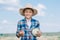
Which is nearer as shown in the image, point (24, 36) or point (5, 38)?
point (24, 36)

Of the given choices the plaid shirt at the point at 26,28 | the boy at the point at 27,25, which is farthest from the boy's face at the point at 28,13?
the plaid shirt at the point at 26,28

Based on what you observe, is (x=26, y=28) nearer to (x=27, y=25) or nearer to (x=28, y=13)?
(x=27, y=25)

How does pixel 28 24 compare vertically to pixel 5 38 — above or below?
above

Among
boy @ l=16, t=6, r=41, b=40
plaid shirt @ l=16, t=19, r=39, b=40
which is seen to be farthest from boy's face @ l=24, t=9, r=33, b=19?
plaid shirt @ l=16, t=19, r=39, b=40

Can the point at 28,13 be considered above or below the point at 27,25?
above

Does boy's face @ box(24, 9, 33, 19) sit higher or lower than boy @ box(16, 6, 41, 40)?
higher

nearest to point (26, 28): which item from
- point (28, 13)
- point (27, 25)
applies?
point (27, 25)

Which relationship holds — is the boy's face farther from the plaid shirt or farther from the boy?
the plaid shirt

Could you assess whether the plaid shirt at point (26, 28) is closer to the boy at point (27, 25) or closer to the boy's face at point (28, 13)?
the boy at point (27, 25)

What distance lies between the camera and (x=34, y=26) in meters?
3.73

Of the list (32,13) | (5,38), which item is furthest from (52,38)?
(32,13)

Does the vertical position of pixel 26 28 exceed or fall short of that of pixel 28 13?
it falls short

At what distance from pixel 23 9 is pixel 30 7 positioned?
0.13 meters

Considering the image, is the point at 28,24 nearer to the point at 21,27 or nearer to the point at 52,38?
the point at 21,27
